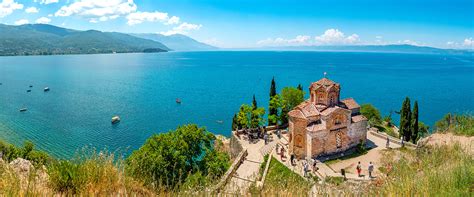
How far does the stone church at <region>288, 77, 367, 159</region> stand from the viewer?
25703 millimetres

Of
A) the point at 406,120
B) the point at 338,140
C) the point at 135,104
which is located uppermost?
the point at 338,140

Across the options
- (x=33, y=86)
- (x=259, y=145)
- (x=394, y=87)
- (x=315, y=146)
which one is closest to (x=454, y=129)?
(x=315, y=146)

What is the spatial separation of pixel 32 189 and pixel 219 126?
4555 cm

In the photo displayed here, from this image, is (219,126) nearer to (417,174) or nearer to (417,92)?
(417,174)

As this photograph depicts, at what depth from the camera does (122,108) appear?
61656 millimetres

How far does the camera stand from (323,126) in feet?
84.7

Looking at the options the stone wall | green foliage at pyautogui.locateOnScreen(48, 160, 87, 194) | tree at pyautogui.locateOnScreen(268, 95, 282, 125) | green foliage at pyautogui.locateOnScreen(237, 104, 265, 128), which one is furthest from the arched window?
green foliage at pyautogui.locateOnScreen(48, 160, 87, 194)

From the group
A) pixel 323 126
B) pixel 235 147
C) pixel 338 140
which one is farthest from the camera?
pixel 235 147

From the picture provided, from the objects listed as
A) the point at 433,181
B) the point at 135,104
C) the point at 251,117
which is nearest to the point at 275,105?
the point at 251,117

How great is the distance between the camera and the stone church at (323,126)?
25703 mm

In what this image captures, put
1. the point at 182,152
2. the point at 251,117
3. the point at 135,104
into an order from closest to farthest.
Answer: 1. the point at 182,152
2. the point at 251,117
3. the point at 135,104

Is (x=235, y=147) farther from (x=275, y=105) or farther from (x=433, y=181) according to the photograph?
(x=433, y=181)

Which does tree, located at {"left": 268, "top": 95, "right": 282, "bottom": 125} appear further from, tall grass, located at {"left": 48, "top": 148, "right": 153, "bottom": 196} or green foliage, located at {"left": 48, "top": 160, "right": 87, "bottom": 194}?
green foliage, located at {"left": 48, "top": 160, "right": 87, "bottom": 194}

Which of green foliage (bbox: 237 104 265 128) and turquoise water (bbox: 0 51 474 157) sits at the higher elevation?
green foliage (bbox: 237 104 265 128)
